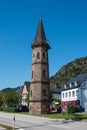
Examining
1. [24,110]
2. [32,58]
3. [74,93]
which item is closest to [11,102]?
[24,110]

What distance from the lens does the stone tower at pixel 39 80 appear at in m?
54.2

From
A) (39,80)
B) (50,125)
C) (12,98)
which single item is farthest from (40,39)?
(12,98)

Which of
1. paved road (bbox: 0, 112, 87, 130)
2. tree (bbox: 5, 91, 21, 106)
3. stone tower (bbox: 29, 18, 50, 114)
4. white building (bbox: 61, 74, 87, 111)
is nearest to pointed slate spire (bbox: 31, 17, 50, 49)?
stone tower (bbox: 29, 18, 50, 114)

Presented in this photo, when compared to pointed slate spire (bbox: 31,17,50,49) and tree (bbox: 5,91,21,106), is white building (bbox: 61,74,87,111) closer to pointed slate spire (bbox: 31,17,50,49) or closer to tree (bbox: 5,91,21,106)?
pointed slate spire (bbox: 31,17,50,49)

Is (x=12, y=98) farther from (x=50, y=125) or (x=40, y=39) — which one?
(x=50, y=125)

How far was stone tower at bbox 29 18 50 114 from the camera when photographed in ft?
178

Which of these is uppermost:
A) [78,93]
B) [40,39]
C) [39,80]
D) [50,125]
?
[40,39]

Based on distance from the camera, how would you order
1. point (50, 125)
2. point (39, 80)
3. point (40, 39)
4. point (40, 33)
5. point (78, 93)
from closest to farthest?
point (50, 125), point (39, 80), point (40, 39), point (40, 33), point (78, 93)

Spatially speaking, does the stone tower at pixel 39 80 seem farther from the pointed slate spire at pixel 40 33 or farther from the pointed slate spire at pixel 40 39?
the pointed slate spire at pixel 40 33

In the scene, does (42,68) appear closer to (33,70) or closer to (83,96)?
(33,70)

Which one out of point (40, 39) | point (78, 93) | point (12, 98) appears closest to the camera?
point (40, 39)

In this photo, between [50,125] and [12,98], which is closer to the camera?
[50,125]

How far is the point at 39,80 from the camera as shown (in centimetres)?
5450

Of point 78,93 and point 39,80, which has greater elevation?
point 39,80
